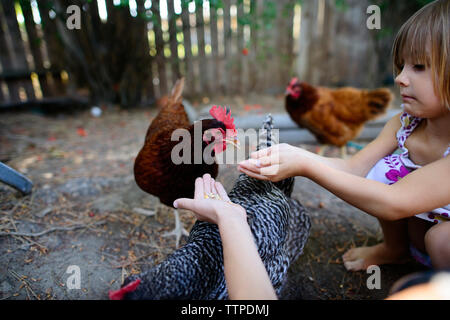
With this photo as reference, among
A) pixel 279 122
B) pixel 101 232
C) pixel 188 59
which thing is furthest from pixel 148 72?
pixel 101 232

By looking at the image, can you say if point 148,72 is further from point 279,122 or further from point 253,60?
point 279,122

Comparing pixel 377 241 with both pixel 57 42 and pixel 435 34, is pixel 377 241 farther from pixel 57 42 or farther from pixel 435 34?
pixel 57 42

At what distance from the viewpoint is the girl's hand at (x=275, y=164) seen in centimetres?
109

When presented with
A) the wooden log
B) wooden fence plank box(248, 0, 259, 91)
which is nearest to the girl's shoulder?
the wooden log

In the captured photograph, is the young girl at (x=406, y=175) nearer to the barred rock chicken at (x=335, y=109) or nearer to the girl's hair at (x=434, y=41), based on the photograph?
the girl's hair at (x=434, y=41)

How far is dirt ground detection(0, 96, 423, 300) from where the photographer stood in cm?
146

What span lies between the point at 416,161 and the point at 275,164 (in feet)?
2.34

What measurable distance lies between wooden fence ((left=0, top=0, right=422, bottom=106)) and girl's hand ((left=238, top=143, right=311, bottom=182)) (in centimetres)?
360

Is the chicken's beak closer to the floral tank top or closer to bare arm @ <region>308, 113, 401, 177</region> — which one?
bare arm @ <region>308, 113, 401, 177</region>

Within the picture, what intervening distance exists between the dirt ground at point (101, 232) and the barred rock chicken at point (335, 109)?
836 millimetres

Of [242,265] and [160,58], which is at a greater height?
[160,58]

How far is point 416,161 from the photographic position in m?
1.27

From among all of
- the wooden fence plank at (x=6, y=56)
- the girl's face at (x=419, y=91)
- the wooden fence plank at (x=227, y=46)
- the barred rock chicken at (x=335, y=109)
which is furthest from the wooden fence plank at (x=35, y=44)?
the girl's face at (x=419, y=91)
